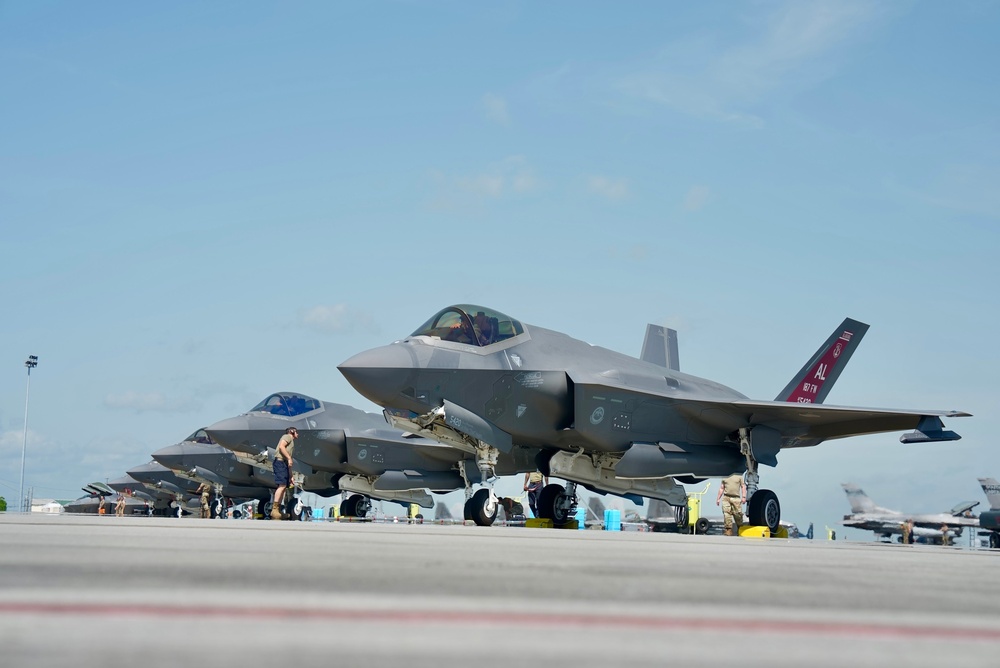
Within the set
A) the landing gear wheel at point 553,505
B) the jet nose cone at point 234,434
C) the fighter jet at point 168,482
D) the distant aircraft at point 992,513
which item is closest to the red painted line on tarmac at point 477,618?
the landing gear wheel at point 553,505

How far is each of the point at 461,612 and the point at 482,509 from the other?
11766 millimetres

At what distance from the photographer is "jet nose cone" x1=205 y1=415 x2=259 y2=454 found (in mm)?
26500

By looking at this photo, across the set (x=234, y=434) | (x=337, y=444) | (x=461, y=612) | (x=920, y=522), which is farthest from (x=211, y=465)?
(x=920, y=522)

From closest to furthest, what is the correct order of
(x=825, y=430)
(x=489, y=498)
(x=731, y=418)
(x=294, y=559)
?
(x=294, y=559) → (x=489, y=498) → (x=731, y=418) → (x=825, y=430)

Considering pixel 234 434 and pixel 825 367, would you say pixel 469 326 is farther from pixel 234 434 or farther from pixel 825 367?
pixel 234 434

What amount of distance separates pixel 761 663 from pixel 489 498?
1252 cm

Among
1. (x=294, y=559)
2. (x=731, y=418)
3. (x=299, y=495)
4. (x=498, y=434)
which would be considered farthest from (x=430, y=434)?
(x=299, y=495)

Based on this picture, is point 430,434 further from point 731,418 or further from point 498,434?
point 731,418

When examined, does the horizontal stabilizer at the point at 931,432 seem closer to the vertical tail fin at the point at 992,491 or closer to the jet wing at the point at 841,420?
the jet wing at the point at 841,420

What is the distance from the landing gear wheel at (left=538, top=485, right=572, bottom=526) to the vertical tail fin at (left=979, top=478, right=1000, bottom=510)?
103 feet

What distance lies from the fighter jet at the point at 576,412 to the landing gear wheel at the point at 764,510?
0.06ft

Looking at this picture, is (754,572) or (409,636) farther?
(754,572)

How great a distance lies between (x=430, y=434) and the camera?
49.6ft

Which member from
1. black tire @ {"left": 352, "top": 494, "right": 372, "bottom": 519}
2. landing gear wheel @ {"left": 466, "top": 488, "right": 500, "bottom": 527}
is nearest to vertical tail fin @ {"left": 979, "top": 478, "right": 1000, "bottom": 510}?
black tire @ {"left": 352, "top": 494, "right": 372, "bottom": 519}
